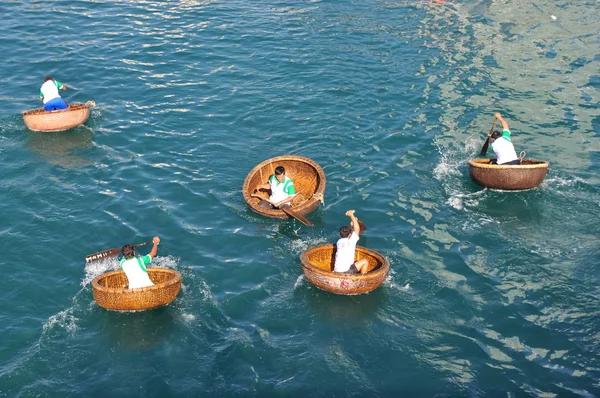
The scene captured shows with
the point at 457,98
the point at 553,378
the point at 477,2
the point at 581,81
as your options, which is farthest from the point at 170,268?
the point at 477,2

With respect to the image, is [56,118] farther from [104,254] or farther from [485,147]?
[485,147]

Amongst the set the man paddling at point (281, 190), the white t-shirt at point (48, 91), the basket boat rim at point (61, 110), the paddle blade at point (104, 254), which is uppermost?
the white t-shirt at point (48, 91)

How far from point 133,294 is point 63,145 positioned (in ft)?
34.0

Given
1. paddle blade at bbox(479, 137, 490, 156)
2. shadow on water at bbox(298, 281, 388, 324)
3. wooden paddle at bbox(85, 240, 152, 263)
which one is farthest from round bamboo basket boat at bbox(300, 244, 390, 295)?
paddle blade at bbox(479, 137, 490, 156)

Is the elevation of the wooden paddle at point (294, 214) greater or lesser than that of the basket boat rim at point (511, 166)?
lesser

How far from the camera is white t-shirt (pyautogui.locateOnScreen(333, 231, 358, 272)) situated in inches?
688

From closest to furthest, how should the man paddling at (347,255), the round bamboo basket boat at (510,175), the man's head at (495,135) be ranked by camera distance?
the man paddling at (347,255) → the round bamboo basket boat at (510,175) → the man's head at (495,135)

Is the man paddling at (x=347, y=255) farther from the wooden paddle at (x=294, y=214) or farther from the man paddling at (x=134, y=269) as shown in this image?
the man paddling at (x=134, y=269)

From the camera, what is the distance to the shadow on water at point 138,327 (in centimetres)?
1588

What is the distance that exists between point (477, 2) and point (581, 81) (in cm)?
992

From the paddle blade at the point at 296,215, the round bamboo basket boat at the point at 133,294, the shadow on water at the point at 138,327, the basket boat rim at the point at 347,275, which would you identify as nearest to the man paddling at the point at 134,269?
the round bamboo basket boat at the point at 133,294

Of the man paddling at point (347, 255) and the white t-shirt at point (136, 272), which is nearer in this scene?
the white t-shirt at point (136, 272)

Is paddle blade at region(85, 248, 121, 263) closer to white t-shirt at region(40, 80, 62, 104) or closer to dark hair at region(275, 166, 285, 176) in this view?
dark hair at region(275, 166, 285, 176)

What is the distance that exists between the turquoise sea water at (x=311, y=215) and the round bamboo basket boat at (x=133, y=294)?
1.55ft
